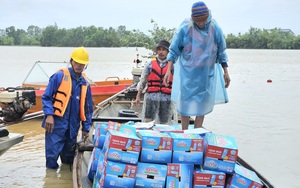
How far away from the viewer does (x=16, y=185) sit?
224 inches

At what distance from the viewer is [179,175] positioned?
10.9 ft

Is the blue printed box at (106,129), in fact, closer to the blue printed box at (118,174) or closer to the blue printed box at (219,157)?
the blue printed box at (118,174)

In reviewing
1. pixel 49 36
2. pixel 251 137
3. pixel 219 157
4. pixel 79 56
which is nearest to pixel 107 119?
pixel 79 56

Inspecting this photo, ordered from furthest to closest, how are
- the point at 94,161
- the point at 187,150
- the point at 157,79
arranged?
the point at 157,79
the point at 94,161
the point at 187,150

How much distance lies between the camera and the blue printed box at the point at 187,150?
3.37 m

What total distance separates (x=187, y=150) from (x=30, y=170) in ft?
12.4

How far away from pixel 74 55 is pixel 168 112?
1604mm

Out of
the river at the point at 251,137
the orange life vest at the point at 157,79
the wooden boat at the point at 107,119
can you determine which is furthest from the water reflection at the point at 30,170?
the orange life vest at the point at 157,79

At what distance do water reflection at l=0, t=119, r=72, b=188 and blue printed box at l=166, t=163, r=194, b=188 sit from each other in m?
2.57

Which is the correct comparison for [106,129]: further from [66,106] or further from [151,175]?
[66,106]

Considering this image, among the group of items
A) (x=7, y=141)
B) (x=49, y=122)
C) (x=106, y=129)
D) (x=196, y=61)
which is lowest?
(x=7, y=141)

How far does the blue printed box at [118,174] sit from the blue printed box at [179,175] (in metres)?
0.28

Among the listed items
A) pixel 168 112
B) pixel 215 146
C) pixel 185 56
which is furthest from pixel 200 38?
pixel 168 112

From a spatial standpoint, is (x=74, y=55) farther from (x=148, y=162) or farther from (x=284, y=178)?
(x=284, y=178)
